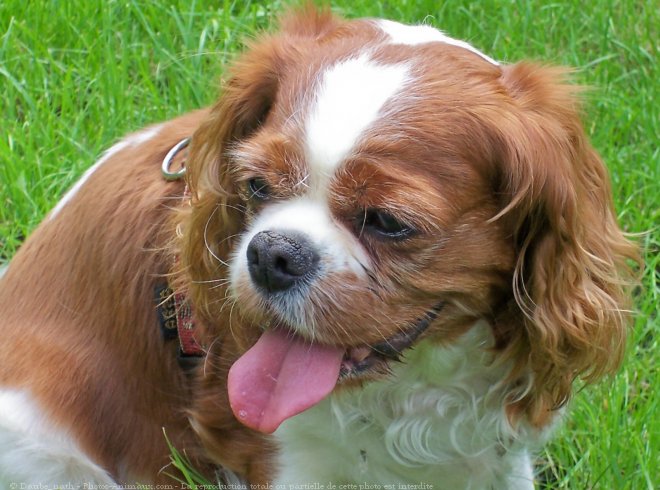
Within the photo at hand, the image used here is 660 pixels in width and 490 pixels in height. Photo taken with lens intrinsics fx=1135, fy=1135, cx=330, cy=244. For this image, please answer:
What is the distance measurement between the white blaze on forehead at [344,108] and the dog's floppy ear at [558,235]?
0.95ft

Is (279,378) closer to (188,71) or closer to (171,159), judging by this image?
(171,159)

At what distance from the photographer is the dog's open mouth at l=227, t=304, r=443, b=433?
2.72 metres

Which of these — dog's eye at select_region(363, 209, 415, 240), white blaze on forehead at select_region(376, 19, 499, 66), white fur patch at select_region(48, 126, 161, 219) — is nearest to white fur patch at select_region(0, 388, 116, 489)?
white fur patch at select_region(48, 126, 161, 219)

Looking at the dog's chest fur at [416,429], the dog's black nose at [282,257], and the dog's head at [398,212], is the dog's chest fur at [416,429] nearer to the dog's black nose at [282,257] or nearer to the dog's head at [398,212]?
the dog's head at [398,212]

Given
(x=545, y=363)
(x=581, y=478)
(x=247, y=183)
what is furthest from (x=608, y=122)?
(x=247, y=183)

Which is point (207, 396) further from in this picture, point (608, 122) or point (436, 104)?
point (608, 122)

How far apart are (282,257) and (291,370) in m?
0.34

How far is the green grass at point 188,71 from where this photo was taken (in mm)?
4367

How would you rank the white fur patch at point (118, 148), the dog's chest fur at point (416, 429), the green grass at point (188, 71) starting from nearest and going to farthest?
the dog's chest fur at point (416, 429) < the white fur patch at point (118, 148) < the green grass at point (188, 71)

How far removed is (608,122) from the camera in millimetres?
4680

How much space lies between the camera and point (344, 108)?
8.29 ft

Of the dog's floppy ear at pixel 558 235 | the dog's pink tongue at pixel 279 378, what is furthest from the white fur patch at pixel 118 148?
the dog's floppy ear at pixel 558 235

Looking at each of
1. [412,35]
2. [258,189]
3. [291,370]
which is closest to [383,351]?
[291,370]

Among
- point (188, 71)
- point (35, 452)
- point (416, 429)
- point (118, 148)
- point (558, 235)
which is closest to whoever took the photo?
point (558, 235)
